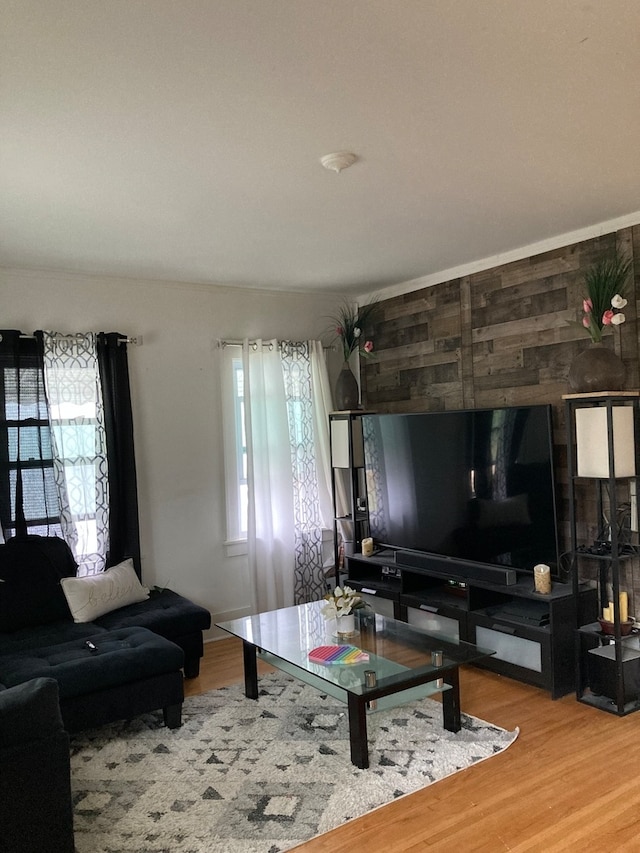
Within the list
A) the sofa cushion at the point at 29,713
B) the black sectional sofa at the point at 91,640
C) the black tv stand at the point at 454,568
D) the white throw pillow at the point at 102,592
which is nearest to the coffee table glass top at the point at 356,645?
the black sectional sofa at the point at 91,640

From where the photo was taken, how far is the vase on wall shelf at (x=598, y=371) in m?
3.44

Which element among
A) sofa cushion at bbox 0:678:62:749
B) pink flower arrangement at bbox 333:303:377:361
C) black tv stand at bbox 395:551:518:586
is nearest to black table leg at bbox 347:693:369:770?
sofa cushion at bbox 0:678:62:749

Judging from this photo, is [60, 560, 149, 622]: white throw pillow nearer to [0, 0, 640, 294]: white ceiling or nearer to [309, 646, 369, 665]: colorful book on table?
[309, 646, 369, 665]: colorful book on table

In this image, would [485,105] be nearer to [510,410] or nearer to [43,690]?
[510,410]

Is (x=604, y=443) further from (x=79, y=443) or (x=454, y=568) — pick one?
(x=79, y=443)

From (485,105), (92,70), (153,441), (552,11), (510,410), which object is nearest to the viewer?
(552,11)

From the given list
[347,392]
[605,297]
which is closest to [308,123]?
[605,297]

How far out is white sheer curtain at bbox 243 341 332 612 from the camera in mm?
5074

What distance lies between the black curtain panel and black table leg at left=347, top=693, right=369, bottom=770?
216 centimetres

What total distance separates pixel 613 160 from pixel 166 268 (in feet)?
9.12

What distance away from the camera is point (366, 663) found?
10.4ft

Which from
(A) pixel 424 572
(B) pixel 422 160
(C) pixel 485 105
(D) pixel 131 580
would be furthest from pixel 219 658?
(C) pixel 485 105

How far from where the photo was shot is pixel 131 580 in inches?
169

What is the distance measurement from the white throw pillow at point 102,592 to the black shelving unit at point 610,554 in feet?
8.60
